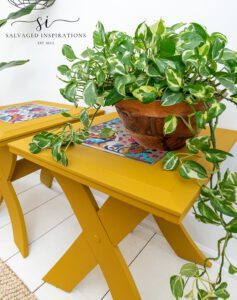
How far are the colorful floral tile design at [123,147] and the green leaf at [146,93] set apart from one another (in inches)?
7.9

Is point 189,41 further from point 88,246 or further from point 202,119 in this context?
point 88,246

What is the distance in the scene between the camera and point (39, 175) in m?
1.87

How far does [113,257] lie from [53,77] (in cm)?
111

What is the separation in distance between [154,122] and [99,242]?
43 centimetres

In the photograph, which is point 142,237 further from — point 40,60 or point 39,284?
point 40,60

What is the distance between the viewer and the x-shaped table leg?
25.4 inches

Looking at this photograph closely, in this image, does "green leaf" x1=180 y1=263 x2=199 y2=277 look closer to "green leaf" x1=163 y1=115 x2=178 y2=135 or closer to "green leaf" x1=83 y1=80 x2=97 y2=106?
"green leaf" x1=163 y1=115 x2=178 y2=135

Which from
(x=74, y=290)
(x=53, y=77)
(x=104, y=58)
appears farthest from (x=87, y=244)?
(x=53, y=77)

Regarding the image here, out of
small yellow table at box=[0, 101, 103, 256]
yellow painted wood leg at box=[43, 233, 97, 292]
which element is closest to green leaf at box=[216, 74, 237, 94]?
yellow painted wood leg at box=[43, 233, 97, 292]

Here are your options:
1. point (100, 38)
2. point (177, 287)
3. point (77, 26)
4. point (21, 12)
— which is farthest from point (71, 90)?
point (21, 12)

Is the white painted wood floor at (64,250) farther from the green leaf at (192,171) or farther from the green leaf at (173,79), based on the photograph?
the green leaf at (173,79)

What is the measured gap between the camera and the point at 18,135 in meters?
0.91

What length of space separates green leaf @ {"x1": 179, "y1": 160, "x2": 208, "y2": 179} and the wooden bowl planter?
111 mm

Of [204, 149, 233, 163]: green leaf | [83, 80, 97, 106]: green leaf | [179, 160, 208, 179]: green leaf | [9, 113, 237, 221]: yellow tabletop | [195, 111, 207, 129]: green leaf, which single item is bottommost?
[9, 113, 237, 221]: yellow tabletop
